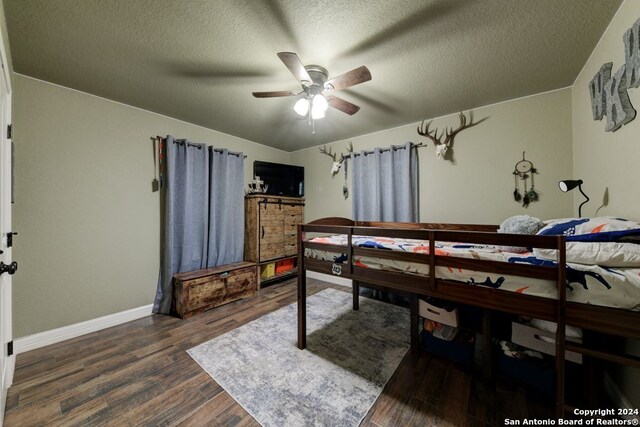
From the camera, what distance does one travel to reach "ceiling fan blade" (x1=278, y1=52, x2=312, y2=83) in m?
1.46

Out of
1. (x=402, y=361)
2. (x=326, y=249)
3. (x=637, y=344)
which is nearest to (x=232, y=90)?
(x=326, y=249)

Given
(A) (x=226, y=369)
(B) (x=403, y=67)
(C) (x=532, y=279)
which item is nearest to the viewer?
(C) (x=532, y=279)

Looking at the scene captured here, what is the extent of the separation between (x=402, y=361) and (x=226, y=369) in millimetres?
1449

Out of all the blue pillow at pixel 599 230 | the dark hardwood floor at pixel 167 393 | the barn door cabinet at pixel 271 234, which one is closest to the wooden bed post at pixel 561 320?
the blue pillow at pixel 599 230

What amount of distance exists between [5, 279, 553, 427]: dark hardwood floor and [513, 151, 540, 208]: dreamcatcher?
6.18 ft

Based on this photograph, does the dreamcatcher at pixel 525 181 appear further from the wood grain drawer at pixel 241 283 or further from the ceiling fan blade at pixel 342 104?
the wood grain drawer at pixel 241 283

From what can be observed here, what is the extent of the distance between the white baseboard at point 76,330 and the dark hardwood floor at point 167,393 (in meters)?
0.09

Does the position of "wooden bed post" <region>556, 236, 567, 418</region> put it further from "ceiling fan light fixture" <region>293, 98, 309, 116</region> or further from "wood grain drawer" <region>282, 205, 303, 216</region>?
"wood grain drawer" <region>282, 205, 303, 216</region>

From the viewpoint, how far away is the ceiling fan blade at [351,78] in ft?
5.33

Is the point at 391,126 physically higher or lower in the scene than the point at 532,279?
higher

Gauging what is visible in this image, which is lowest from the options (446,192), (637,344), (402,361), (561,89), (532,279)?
(402,361)

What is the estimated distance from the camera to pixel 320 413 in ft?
4.62

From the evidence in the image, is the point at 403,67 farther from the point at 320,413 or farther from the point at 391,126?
the point at 320,413

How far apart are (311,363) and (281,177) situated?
3.14m
